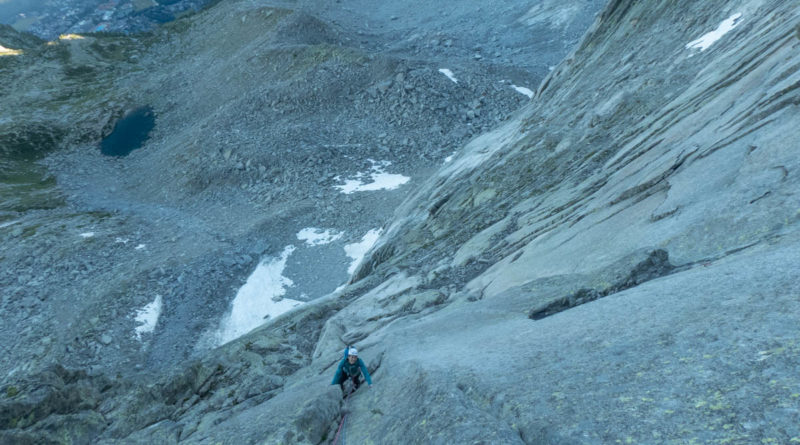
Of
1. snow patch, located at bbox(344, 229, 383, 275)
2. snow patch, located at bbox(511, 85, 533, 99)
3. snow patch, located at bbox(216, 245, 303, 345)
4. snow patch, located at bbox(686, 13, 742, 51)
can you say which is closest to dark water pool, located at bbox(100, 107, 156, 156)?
snow patch, located at bbox(216, 245, 303, 345)

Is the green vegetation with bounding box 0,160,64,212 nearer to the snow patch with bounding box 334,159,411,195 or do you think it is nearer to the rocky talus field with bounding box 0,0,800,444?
the rocky talus field with bounding box 0,0,800,444

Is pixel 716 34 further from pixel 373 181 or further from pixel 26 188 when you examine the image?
pixel 26 188

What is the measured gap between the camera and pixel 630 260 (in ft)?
35.5

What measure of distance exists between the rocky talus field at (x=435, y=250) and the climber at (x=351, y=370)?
1.59ft

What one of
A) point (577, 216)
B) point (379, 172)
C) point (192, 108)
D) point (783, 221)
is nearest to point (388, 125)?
point (379, 172)

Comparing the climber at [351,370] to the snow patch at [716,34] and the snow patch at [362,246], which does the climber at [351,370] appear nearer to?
the snow patch at [362,246]

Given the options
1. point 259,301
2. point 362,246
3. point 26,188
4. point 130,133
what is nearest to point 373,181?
point 362,246

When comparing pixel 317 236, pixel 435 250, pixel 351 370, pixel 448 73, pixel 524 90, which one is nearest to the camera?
pixel 351 370

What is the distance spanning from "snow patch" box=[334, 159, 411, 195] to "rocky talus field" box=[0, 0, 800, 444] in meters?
0.35

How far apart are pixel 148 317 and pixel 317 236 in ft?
45.5

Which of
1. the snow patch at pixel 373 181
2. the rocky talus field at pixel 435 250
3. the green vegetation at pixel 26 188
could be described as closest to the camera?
the rocky talus field at pixel 435 250

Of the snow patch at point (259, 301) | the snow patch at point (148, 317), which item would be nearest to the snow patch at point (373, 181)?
the snow patch at point (259, 301)

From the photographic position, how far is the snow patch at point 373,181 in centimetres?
4172

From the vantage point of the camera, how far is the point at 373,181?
141 ft
